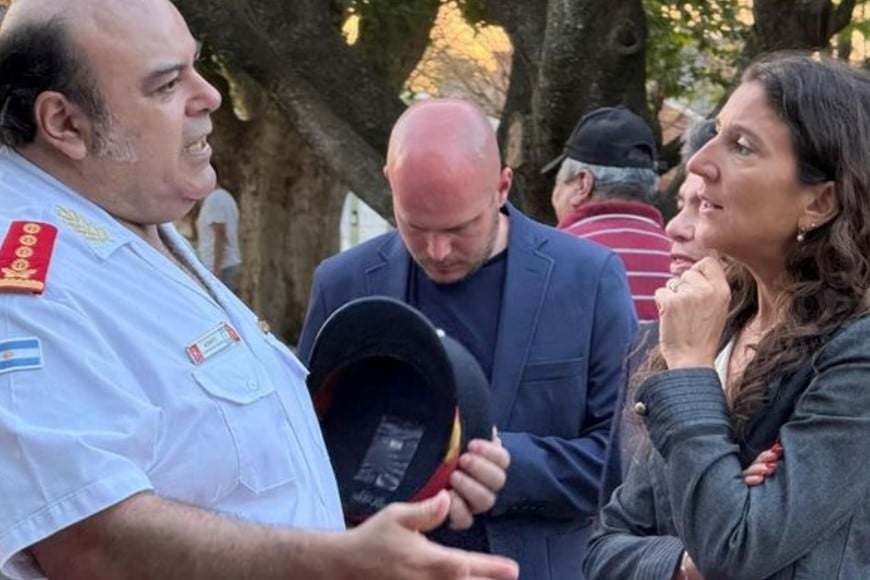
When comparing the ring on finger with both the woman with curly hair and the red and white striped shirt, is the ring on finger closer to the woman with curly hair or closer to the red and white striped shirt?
the woman with curly hair

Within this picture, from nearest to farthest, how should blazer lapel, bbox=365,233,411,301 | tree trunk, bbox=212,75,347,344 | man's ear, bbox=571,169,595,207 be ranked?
blazer lapel, bbox=365,233,411,301 < man's ear, bbox=571,169,595,207 < tree trunk, bbox=212,75,347,344

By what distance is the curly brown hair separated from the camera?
2820 mm

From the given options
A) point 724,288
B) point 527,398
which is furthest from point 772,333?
point 527,398

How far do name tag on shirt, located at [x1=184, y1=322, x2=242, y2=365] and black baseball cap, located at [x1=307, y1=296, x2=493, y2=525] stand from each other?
443 millimetres

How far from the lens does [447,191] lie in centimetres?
378

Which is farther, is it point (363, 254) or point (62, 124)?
point (363, 254)

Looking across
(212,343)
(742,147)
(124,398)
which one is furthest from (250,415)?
(742,147)

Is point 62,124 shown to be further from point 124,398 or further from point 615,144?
point 615,144

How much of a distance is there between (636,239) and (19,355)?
10.4ft

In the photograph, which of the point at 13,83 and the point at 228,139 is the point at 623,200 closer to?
the point at 13,83

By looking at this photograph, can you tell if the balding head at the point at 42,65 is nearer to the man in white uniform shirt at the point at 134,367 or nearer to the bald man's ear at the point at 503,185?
the man in white uniform shirt at the point at 134,367

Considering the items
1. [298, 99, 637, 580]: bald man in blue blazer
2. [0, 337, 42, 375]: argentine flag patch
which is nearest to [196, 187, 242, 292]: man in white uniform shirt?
[298, 99, 637, 580]: bald man in blue blazer

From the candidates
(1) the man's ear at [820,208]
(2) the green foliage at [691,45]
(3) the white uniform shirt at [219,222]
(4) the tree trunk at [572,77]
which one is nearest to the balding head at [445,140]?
(1) the man's ear at [820,208]

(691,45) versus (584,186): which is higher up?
(584,186)
